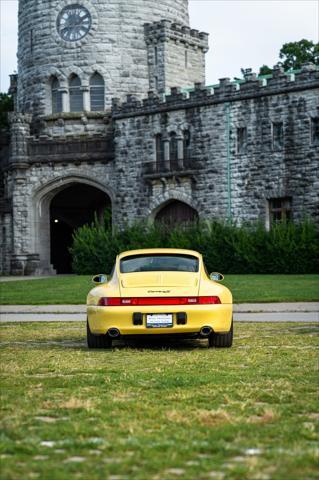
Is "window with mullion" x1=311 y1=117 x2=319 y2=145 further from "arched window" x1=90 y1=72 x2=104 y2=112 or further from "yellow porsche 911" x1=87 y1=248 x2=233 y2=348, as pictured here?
"yellow porsche 911" x1=87 y1=248 x2=233 y2=348

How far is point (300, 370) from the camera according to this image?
9523 mm

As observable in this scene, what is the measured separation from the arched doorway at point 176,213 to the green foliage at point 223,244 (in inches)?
49.0

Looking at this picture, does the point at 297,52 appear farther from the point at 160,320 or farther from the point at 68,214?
the point at 160,320

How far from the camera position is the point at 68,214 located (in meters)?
54.0

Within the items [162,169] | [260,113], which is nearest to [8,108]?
[162,169]

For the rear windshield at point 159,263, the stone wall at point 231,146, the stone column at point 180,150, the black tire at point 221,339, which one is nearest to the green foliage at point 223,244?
the stone wall at point 231,146

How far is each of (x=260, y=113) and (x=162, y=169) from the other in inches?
222

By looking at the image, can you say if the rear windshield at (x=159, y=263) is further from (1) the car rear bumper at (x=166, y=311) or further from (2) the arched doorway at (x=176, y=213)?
(2) the arched doorway at (x=176, y=213)

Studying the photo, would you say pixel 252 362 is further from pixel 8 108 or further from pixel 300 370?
pixel 8 108

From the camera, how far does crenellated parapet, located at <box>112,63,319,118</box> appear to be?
39.7 m

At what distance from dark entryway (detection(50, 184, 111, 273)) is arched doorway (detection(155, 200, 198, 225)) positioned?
24.6 ft

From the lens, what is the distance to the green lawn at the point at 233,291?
24.0m

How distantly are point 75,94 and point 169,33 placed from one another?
220 inches

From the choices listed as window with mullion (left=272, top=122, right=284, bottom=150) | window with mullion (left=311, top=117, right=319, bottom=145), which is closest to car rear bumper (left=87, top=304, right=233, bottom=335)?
window with mullion (left=311, top=117, right=319, bottom=145)
